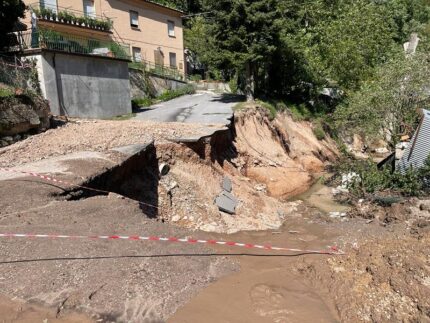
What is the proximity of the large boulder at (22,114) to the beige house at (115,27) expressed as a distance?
374cm

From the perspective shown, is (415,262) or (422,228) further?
(422,228)

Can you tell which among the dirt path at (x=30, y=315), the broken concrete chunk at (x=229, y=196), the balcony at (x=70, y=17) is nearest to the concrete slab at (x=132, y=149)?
the broken concrete chunk at (x=229, y=196)

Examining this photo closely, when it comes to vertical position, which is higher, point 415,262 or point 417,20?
point 417,20

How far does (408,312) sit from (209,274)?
292 cm

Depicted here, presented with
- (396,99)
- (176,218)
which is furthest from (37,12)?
(396,99)

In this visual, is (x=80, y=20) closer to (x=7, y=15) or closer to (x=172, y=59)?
(x=7, y=15)

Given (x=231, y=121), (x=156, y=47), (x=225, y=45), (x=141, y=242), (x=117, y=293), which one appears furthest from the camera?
(x=156, y=47)

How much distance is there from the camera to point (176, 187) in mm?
11297

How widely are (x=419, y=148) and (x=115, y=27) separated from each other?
73.1 feet

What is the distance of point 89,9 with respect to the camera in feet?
81.7

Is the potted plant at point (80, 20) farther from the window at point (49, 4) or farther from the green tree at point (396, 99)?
the green tree at point (396, 99)

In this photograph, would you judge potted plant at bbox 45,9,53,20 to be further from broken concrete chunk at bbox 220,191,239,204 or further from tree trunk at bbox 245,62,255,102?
broken concrete chunk at bbox 220,191,239,204

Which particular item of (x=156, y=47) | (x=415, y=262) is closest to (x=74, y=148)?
(x=415, y=262)

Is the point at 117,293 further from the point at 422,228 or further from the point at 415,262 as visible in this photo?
the point at 422,228
